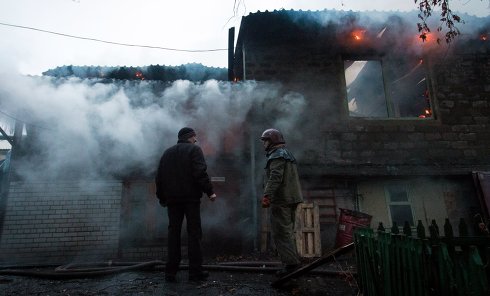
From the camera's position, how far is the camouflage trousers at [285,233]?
14.0 feet

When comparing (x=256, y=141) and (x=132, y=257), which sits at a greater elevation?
(x=256, y=141)

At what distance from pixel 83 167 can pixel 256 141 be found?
3.95 metres

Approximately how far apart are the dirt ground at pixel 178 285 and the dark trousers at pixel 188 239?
0.69 ft

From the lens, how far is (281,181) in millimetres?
4539

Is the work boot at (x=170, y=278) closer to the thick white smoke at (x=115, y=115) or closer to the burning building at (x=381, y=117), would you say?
the thick white smoke at (x=115, y=115)

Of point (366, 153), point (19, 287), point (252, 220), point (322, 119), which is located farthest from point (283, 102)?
point (19, 287)

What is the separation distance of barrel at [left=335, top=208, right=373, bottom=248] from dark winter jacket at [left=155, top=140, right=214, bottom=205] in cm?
351

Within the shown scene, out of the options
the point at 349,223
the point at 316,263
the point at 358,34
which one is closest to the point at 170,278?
the point at 316,263

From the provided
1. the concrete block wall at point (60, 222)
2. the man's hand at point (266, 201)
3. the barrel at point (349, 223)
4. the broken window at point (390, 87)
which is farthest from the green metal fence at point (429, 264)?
the broken window at point (390, 87)

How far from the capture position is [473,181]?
25.0ft

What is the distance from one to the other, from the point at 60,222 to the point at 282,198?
17.0 feet

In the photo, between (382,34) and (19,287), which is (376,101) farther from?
(19,287)

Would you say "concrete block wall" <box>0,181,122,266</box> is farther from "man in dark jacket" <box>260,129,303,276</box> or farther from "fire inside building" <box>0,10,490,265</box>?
"man in dark jacket" <box>260,129,303,276</box>

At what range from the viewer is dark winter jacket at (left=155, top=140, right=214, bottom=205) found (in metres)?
4.29
